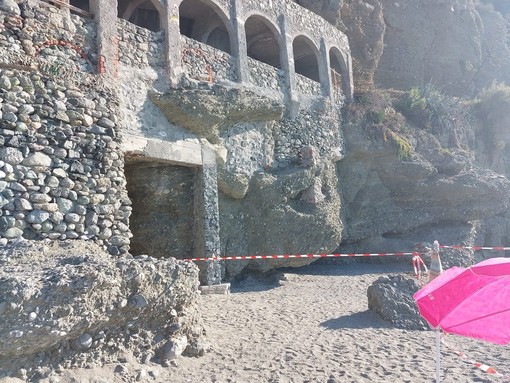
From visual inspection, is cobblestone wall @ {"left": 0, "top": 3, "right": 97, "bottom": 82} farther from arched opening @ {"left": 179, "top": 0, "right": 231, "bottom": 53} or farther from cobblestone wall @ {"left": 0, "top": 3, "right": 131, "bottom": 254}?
arched opening @ {"left": 179, "top": 0, "right": 231, "bottom": 53}

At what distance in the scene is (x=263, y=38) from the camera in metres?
13.1

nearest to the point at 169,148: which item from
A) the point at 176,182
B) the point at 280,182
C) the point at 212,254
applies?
the point at 176,182

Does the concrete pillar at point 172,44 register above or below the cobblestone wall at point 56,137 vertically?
above

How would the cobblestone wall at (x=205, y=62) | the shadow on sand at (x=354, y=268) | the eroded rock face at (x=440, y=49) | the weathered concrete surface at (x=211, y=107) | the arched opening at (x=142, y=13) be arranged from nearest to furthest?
the weathered concrete surface at (x=211, y=107) < the cobblestone wall at (x=205, y=62) < the arched opening at (x=142, y=13) < the shadow on sand at (x=354, y=268) < the eroded rock face at (x=440, y=49)

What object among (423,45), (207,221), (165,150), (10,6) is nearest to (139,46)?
(165,150)

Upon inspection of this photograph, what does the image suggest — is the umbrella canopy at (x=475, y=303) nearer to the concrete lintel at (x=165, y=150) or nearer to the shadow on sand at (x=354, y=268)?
the concrete lintel at (x=165, y=150)

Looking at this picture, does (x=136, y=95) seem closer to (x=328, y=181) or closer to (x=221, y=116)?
(x=221, y=116)

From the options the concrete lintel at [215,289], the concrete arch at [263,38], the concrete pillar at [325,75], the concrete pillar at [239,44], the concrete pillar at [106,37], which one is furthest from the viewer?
the concrete pillar at [325,75]

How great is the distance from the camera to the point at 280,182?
1078 centimetres

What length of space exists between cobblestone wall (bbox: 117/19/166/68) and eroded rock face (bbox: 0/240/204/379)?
4287 mm

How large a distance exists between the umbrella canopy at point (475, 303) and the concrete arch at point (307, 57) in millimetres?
10329

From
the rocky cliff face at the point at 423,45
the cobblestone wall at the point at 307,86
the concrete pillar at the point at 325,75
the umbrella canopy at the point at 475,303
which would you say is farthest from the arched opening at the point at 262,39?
the umbrella canopy at the point at 475,303

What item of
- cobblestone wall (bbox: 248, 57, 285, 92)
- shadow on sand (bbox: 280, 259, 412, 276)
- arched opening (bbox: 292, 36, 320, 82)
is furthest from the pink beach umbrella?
arched opening (bbox: 292, 36, 320, 82)

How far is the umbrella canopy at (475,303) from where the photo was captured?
3.34 meters
